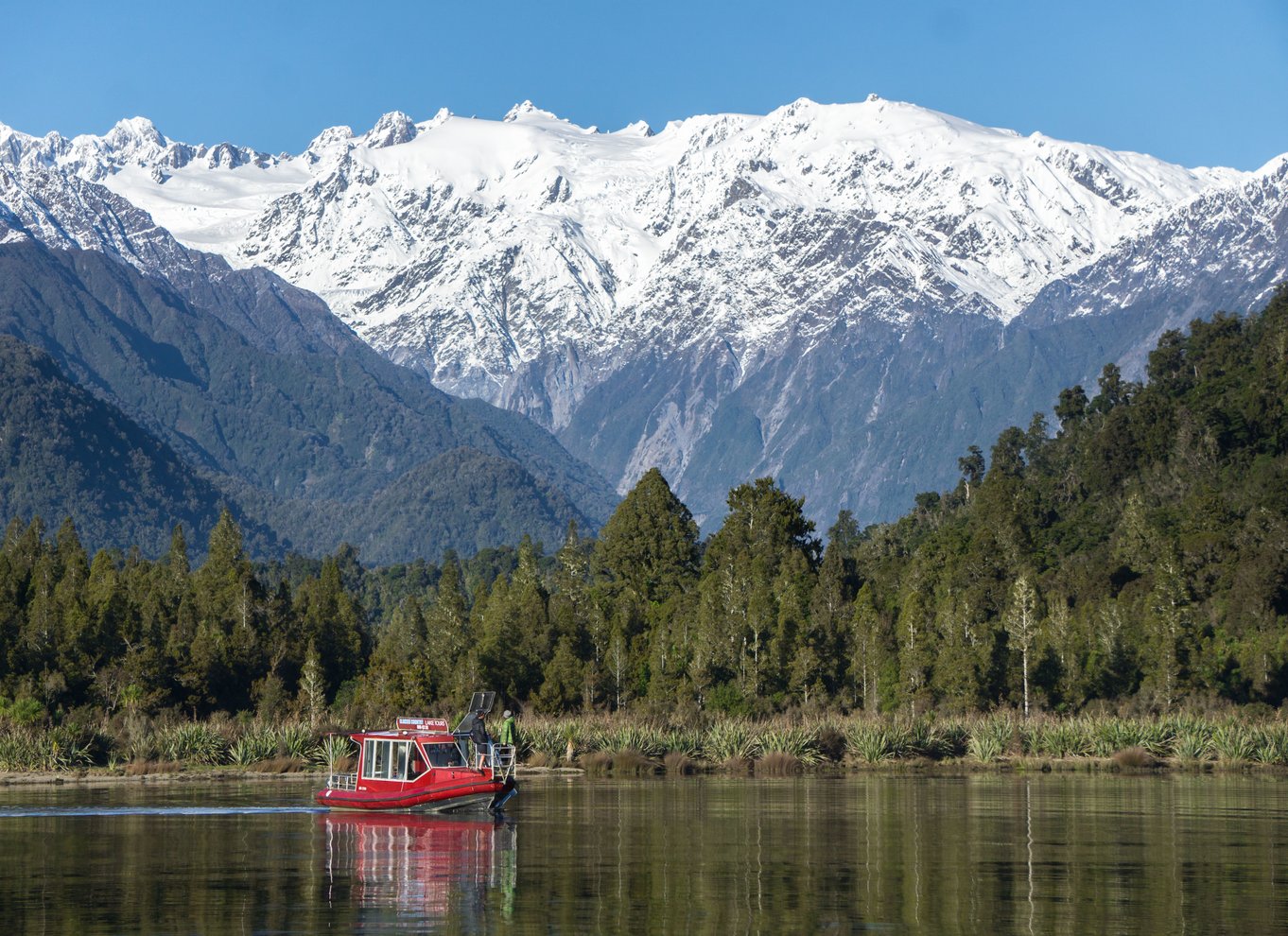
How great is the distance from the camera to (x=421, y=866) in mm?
49844

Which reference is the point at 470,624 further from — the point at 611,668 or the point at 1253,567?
the point at 1253,567

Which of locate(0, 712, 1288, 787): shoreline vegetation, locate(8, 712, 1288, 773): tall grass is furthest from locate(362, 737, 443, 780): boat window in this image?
locate(8, 712, 1288, 773): tall grass

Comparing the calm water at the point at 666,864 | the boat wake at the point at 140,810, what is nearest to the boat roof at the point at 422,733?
the calm water at the point at 666,864

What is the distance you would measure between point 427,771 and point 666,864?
637 inches

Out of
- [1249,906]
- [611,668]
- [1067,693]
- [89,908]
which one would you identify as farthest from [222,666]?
[1249,906]

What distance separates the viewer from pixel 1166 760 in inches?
3548

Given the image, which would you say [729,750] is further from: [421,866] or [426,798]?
[421,866]

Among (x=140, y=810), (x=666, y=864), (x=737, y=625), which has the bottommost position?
(x=666, y=864)

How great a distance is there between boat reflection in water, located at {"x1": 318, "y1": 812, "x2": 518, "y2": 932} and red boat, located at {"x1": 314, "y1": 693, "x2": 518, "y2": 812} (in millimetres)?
568

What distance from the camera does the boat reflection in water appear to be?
138 ft

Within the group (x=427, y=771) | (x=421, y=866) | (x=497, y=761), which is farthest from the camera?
(x=497, y=761)

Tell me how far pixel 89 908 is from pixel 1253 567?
98010 mm

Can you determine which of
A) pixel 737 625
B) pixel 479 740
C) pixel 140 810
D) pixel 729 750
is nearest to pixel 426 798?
pixel 479 740

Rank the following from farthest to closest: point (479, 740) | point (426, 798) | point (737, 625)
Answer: point (737, 625) → point (479, 740) → point (426, 798)
